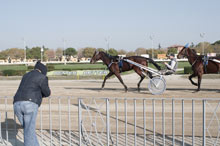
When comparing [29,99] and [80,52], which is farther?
[80,52]

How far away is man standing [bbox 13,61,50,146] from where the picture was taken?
16.2ft

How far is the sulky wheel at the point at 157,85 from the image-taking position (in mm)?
11844

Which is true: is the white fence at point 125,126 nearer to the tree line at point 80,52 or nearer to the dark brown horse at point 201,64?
the dark brown horse at point 201,64

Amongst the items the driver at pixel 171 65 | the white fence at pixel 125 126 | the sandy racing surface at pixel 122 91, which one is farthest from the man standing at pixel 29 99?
the driver at pixel 171 65

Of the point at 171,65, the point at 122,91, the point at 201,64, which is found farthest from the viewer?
the point at 122,91

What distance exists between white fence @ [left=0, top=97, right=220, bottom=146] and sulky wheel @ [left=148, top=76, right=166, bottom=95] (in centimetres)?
147

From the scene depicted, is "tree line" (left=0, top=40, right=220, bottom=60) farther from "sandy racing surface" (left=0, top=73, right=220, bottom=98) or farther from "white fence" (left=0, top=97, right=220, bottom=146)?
"white fence" (left=0, top=97, right=220, bottom=146)

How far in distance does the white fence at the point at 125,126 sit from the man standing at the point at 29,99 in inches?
28.9

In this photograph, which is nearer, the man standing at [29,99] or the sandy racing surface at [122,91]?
the man standing at [29,99]

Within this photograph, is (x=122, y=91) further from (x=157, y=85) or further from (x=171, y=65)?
(x=171, y=65)

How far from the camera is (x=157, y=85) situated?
1189cm

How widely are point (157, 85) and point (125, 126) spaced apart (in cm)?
661

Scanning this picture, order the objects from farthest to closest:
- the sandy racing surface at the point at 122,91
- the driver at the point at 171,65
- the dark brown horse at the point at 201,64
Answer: the sandy racing surface at the point at 122,91, the dark brown horse at the point at 201,64, the driver at the point at 171,65

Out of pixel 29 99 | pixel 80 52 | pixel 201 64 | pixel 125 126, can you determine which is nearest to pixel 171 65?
pixel 201 64
